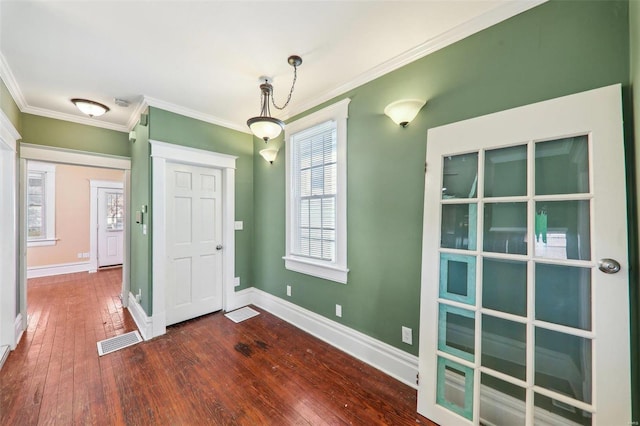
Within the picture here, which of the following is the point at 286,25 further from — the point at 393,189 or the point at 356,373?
the point at 356,373

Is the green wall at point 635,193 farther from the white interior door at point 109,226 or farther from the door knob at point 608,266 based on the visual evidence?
the white interior door at point 109,226

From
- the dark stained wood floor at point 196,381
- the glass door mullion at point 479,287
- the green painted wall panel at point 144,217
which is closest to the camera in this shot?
the glass door mullion at point 479,287

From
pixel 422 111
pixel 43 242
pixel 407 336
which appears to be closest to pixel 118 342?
pixel 407 336

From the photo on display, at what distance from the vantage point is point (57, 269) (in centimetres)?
521

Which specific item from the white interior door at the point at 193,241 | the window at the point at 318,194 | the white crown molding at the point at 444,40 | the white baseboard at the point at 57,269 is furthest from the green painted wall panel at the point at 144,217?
the white baseboard at the point at 57,269

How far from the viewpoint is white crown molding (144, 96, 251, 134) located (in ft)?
9.06

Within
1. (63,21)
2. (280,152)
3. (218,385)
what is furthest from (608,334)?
(63,21)

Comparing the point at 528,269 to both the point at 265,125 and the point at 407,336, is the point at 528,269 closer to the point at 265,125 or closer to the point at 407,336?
the point at 407,336

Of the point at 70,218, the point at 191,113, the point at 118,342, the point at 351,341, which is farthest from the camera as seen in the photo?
the point at 70,218

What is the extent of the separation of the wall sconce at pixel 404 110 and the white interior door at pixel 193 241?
2520 mm

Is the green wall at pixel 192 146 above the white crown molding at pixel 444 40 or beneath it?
beneath

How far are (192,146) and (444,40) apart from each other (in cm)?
288

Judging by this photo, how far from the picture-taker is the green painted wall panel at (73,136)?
9.75ft

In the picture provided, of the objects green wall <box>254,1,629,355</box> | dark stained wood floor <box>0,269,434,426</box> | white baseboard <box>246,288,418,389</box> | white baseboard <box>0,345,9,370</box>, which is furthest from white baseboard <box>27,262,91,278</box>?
green wall <box>254,1,629,355</box>
